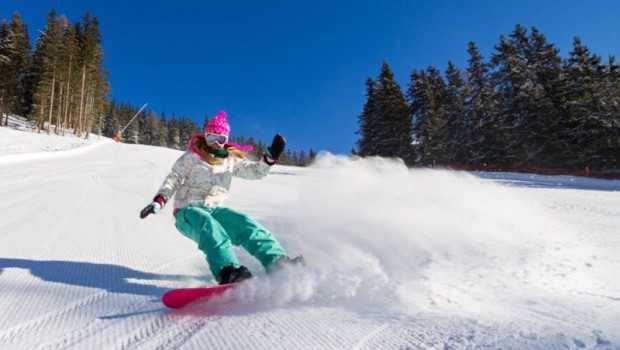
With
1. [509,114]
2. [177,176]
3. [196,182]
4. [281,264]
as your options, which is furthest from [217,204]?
[509,114]

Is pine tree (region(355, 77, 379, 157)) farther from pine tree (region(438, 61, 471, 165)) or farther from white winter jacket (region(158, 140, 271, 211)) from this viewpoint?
white winter jacket (region(158, 140, 271, 211))

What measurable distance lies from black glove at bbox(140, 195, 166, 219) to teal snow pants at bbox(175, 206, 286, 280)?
0.69 ft

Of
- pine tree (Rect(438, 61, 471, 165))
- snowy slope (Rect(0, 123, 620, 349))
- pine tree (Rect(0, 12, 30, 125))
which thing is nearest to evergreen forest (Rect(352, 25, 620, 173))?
pine tree (Rect(438, 61, 471, 165))

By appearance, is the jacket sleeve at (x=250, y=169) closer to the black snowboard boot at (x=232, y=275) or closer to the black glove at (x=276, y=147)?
the black glove at (x=276, y=147)

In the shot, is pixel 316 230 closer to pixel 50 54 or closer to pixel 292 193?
pixel 292 193

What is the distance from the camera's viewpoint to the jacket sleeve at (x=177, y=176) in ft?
10.1

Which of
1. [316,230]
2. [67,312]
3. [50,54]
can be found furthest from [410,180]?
[50,54]

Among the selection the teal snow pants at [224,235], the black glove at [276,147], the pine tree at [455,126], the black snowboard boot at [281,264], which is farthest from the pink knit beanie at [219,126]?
the pine tree at [455,126]

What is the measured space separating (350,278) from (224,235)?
3.16ft

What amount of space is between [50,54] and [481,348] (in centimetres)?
4930

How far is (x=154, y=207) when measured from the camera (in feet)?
8.81

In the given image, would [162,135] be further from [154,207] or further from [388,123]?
[154,207]

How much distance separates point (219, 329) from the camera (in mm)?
1780

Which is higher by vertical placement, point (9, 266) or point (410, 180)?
point (410, 180)
